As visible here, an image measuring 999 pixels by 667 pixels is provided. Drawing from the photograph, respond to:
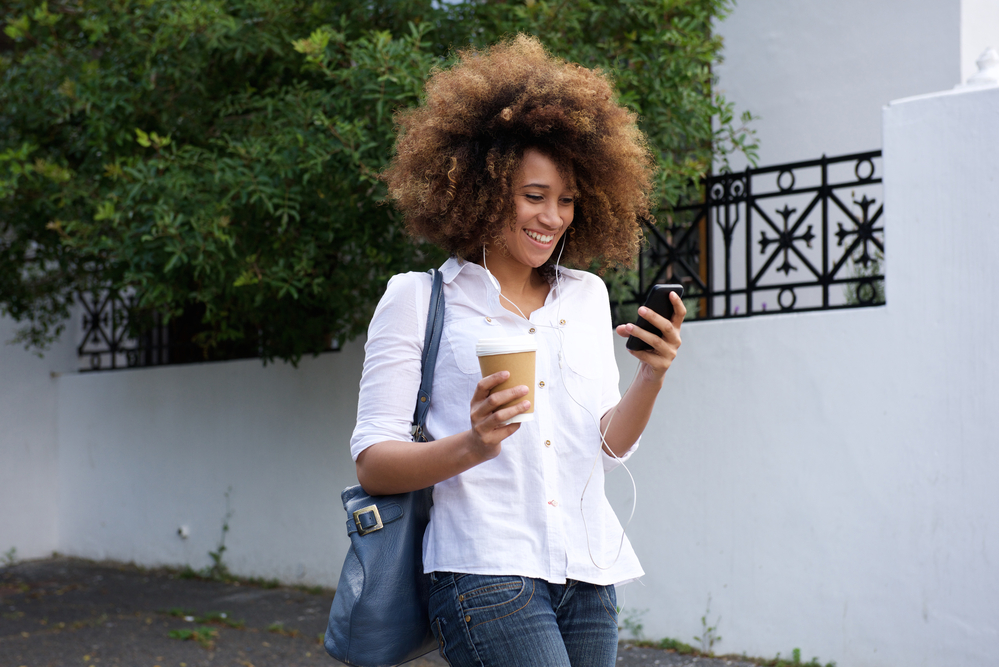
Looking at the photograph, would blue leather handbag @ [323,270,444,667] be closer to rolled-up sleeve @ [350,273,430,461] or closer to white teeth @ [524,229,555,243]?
rolled-up sleeve @ [350,273,430,461]

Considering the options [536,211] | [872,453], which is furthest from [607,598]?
[872,453]

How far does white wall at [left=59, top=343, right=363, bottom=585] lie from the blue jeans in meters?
4.27

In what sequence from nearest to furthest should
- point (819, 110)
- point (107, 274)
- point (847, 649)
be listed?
point (847, 649), point (107, 274), point (819, 110)

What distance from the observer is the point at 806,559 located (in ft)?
14.0

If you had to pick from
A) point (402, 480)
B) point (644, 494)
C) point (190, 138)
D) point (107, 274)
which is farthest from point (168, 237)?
point (402, 480)

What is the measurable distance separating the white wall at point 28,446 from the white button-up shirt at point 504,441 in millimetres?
7019

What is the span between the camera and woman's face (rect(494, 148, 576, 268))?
76.4 inches

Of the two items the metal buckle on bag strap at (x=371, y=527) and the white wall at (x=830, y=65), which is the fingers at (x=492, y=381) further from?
the white wall at (x=830, y=65)

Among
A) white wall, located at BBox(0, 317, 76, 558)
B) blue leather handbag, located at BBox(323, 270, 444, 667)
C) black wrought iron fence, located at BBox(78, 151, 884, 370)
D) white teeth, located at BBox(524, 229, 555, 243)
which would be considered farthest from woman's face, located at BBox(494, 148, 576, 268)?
white wall, located at BBox(0, 317, 76, 558)

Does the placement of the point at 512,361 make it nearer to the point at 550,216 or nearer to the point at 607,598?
the point at 550,216

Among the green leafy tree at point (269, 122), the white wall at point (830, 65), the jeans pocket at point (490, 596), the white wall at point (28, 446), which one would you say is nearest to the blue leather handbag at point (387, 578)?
the jeans pocket at point (490, 596)

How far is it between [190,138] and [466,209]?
4.09 metres

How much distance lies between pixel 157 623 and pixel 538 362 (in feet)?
15.4

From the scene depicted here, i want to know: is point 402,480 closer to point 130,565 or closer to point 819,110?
point 819,110
